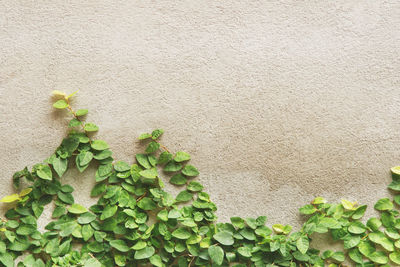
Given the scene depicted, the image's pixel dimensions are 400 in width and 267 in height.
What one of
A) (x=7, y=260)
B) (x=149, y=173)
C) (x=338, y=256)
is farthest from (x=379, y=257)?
(x=7, y=260)

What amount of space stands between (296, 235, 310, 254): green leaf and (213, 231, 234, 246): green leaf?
0.30 meters

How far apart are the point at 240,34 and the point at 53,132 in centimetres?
100

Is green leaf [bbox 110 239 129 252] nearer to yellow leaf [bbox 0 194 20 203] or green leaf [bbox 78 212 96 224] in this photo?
green leaf [bbox 78 212 96 224]

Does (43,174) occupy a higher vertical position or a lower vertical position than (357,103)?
lower

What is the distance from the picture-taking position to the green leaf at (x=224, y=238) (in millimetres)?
1635

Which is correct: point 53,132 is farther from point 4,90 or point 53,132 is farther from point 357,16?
point 357,16

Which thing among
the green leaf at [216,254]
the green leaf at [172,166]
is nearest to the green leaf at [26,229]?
the green leaf at [172,166]

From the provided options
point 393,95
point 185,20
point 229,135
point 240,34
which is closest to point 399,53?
point 393,95

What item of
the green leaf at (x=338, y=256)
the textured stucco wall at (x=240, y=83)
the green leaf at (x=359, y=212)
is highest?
the textured stucco wall at (x=240, y=83)

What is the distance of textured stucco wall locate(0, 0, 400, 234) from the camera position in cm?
171

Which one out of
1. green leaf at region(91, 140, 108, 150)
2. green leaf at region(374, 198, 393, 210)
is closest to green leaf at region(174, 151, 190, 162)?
green leaf at region(91, 140, 108, 150)

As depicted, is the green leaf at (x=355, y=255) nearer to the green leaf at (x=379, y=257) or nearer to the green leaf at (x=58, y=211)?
the green leaf at (x=379, y=257)

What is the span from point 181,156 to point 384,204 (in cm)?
97

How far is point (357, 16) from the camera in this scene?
1.71 m
